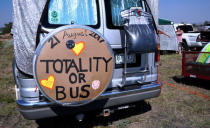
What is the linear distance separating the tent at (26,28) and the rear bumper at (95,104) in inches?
16.5

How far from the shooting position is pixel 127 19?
2.40 meters

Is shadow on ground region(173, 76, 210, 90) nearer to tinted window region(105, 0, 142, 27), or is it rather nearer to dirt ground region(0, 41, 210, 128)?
dirt ground region(0, 41, 210, 128)

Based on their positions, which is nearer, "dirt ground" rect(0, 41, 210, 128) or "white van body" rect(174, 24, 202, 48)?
"dirt ground" rect(0, 41, 210, 128)

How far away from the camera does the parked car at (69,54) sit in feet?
6.12

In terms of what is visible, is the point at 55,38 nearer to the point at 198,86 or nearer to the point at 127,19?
the point at 127,19

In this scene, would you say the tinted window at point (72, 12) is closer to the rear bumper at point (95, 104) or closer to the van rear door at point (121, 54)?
the van rear door at point (121, 54)

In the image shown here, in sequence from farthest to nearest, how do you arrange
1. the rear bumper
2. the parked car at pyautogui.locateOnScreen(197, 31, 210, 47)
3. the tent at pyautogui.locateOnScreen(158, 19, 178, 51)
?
the tent at pyautogui.locateOnScreen(158, 19, 178, 51)
the parked car at pyautogui.locateOnScreen(197, 31, 210, 47)
the rear bumper

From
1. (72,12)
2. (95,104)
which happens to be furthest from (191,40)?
(72,12)

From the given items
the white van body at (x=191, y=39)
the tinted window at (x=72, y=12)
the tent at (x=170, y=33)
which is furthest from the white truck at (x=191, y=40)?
the tinted window at (x=72, y=12)

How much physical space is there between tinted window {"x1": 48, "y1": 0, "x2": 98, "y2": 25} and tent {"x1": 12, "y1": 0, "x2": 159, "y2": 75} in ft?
0.50

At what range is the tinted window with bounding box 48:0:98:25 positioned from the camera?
2.14 meters

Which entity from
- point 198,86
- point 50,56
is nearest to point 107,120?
point 50,56

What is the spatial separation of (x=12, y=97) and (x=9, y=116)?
0.96 metres

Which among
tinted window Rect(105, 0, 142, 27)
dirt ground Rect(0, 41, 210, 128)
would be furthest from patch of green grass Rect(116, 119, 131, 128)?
tinted window Rect(105, 0, 142, 27)
